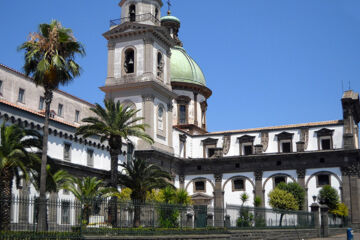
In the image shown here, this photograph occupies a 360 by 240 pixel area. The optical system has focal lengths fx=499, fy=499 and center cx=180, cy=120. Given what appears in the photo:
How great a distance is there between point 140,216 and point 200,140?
38.2 m

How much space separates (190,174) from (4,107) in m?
30.3

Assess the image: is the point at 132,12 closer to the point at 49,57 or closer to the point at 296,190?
the point at 296,190

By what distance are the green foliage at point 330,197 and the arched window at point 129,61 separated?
Answer: 24338mm

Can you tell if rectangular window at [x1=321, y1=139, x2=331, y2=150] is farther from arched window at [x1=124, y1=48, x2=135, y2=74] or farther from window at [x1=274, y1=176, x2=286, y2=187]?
Result: arched window at [x1=124, y1=48, x2=135, y2=74]

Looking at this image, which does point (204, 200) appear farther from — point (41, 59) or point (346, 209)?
point (41, 59)

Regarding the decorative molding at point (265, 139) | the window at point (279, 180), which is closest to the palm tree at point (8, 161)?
the window at point (279, 180)

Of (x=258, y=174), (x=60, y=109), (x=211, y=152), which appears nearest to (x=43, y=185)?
(x=60, y=109)

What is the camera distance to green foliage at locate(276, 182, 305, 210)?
5334cm

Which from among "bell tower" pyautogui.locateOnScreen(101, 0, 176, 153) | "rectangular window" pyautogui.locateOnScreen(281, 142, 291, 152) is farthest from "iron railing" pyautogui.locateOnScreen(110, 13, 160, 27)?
"rectangular window" pyautogui.locateOnScreen(281, 142, 291, 152)

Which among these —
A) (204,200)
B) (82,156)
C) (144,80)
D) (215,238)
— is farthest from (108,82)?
(215,238)

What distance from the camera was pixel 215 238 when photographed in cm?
2892

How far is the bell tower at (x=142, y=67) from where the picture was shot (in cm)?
5328

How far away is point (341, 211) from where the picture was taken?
168 feet

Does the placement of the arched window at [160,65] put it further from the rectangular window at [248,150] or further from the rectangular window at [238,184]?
the rectangular window at [238,184]
